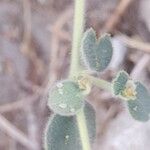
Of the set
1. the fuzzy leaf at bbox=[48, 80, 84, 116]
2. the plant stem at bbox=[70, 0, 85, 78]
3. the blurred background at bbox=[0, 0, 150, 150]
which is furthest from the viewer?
the blurred background at bbox=[0, 0, 150, 150]

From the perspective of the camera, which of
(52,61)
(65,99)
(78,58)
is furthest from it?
(52,61)

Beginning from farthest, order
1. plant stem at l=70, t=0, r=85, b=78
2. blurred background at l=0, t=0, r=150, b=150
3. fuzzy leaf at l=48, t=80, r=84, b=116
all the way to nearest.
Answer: blurred background at l=0, t=0, r=150, b=150
plant stem at l=70, t=0, r=85, b=78
fuzzy leaf at l=48, t=80, r=84, b=116

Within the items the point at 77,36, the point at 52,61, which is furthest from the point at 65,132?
the point at 52,61

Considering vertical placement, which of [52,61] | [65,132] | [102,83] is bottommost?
[52,61]

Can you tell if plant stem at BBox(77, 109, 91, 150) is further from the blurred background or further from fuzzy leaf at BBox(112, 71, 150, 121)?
the blurred background

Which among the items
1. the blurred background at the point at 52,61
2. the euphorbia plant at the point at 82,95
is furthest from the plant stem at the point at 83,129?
the blurred background at the point at 52,61

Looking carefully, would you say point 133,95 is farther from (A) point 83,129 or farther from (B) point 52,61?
(B) point 52,61

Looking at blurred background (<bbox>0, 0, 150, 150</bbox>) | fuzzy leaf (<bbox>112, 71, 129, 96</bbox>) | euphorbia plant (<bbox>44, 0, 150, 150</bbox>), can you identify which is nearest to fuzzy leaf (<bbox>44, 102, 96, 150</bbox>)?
euphorbia plant (<bbox>44, 0, 150, 150</bbox>)

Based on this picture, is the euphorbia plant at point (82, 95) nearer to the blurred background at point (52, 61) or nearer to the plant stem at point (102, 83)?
the plant stem at point (102, 83)
